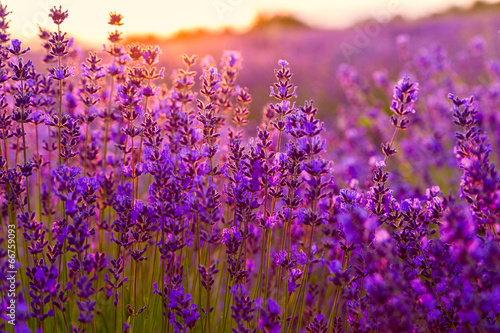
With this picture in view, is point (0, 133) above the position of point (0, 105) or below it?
below

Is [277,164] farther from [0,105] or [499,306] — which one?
[0,105]

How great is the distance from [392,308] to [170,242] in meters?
0.90

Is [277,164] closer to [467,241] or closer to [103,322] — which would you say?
[467,241]

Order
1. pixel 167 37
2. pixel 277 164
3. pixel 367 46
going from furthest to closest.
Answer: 1. pixel 167 37
2. pixel 367 46
3. pixel 277 164

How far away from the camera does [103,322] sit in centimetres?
221

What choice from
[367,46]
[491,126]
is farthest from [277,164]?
[367,46]

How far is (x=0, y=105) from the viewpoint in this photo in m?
2.05

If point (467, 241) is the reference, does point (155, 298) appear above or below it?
below

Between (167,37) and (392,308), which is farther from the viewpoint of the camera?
(167,37)

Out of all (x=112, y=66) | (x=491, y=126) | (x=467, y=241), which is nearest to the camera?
(x=467, y=241)

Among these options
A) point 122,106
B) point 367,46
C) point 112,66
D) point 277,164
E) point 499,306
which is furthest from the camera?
point 367,46

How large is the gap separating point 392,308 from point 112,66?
1.85 metres

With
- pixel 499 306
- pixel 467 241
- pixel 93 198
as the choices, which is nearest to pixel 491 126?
pixel 499 306

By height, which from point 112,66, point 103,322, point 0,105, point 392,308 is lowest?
point 103,322
